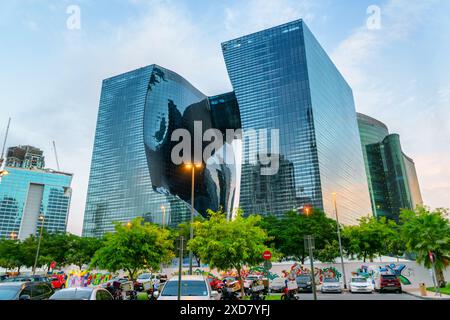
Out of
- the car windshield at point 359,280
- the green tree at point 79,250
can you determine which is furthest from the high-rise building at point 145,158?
the car windshield at point 359,280

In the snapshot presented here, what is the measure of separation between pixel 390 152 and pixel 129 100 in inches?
6254

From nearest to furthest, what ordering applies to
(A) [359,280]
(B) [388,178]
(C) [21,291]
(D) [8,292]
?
(D) [8,292], (C) [21,291], (A) [359,280], (B) [388,178]

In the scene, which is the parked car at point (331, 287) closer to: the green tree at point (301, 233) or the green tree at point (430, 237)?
the green tree at point (430, 237)

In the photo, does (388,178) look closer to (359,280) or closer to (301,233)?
(301,233)

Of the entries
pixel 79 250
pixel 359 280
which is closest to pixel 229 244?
pixel 359 280

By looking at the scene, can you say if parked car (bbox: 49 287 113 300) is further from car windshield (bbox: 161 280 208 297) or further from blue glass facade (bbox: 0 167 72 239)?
blue glass facade (bbox: 0 167 72 239)

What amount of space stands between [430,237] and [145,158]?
141m

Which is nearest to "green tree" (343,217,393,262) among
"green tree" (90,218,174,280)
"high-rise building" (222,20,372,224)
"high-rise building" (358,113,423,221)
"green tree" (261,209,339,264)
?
"green tree" (261,209,339,264)

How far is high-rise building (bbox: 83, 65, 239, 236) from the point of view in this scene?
15375 centimetres

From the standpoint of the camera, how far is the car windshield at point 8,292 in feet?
39.9

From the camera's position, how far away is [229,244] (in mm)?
21781

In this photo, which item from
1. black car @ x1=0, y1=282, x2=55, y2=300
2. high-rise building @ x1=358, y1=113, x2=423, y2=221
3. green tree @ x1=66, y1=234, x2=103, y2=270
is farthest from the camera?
high-rise building @ x1=358, y1=113, x2=423, y2=221

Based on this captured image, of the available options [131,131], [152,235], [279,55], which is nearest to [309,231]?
[152,235]

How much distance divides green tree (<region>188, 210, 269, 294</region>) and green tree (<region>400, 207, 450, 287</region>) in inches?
598
